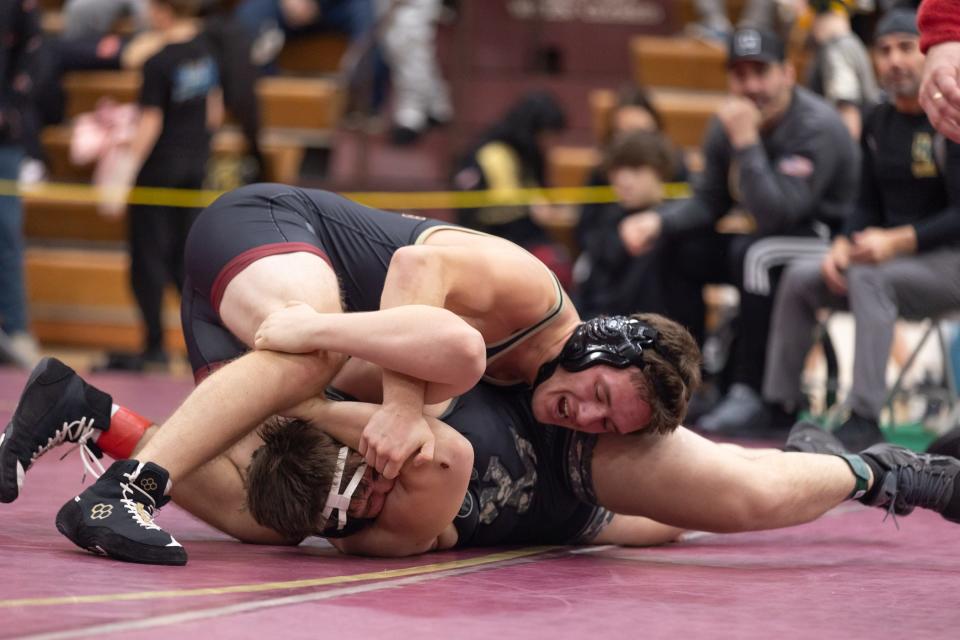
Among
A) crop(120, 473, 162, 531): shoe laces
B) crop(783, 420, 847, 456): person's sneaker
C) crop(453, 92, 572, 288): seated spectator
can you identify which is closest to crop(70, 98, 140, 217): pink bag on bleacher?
crop(453, 92, 572, 288): seated spectator

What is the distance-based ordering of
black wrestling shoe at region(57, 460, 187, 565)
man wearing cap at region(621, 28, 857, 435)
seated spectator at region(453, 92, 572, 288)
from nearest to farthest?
black wrestling shoe at region(57, 460, 187, 565) < man wearing cap at region(621, 28, 857, 435) < seated spectator at region(453, 92, 572, 288)

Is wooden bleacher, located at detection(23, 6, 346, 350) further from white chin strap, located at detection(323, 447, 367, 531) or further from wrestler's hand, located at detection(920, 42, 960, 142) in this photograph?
wrestler's hand, located at detection(920, 42, 960, 142)

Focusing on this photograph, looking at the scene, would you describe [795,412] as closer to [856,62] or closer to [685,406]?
[856,62]

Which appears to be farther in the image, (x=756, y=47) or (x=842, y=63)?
(x=842, y=63)

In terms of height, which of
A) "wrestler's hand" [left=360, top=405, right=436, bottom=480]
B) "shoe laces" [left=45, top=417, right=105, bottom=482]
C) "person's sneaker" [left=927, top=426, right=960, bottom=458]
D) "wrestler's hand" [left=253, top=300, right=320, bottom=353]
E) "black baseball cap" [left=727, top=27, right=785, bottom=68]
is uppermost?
"black baseball cap" [left=727, top=27, right=785, bottom=68]

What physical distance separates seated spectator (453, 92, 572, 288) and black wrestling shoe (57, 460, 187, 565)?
483cm

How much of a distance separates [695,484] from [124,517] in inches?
44.9

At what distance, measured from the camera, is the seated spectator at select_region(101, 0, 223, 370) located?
24.1ft

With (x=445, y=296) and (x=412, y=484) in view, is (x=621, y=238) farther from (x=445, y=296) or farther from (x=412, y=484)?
(x=412, y=484)

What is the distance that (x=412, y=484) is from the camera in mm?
2973

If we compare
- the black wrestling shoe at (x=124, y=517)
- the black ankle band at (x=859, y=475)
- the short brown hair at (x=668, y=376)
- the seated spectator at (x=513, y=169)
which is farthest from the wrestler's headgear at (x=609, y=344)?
the seated spectator at (x=513, y=169)

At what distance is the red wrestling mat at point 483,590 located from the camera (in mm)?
2410

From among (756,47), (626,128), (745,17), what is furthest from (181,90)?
(745,17)

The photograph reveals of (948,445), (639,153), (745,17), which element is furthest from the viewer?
(745,17)
